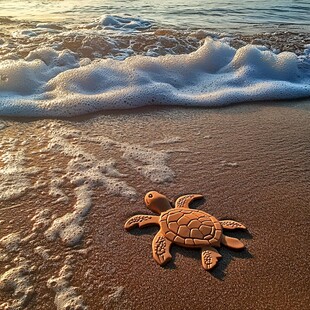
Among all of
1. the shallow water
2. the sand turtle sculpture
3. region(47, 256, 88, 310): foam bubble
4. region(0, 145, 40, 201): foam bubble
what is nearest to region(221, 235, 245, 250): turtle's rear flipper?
the sand turtle sculpture

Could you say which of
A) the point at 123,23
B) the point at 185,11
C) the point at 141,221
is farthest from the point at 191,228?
the point at 185,11

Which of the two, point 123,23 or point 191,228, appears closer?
point 191,228

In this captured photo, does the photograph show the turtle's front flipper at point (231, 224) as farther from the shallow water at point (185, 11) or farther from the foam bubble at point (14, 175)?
the shallow water at point (185, 11)

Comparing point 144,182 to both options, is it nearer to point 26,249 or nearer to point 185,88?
point 26,249

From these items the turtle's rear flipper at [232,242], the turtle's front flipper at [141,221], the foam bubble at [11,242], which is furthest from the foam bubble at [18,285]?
the turtle's rear flipper at [232,242]

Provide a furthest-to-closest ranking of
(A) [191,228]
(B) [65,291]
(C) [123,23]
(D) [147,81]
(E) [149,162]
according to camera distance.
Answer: (C) [123,23] → (D) [147,81] → (E) [149,162] → (A) [191,228] → (B) [65,291]

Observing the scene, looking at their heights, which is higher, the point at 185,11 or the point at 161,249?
the point at 161,249

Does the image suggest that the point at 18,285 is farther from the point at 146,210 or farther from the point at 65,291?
the point at 146,210

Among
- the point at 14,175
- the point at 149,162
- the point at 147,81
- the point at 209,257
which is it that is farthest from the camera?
the point at 147,81
